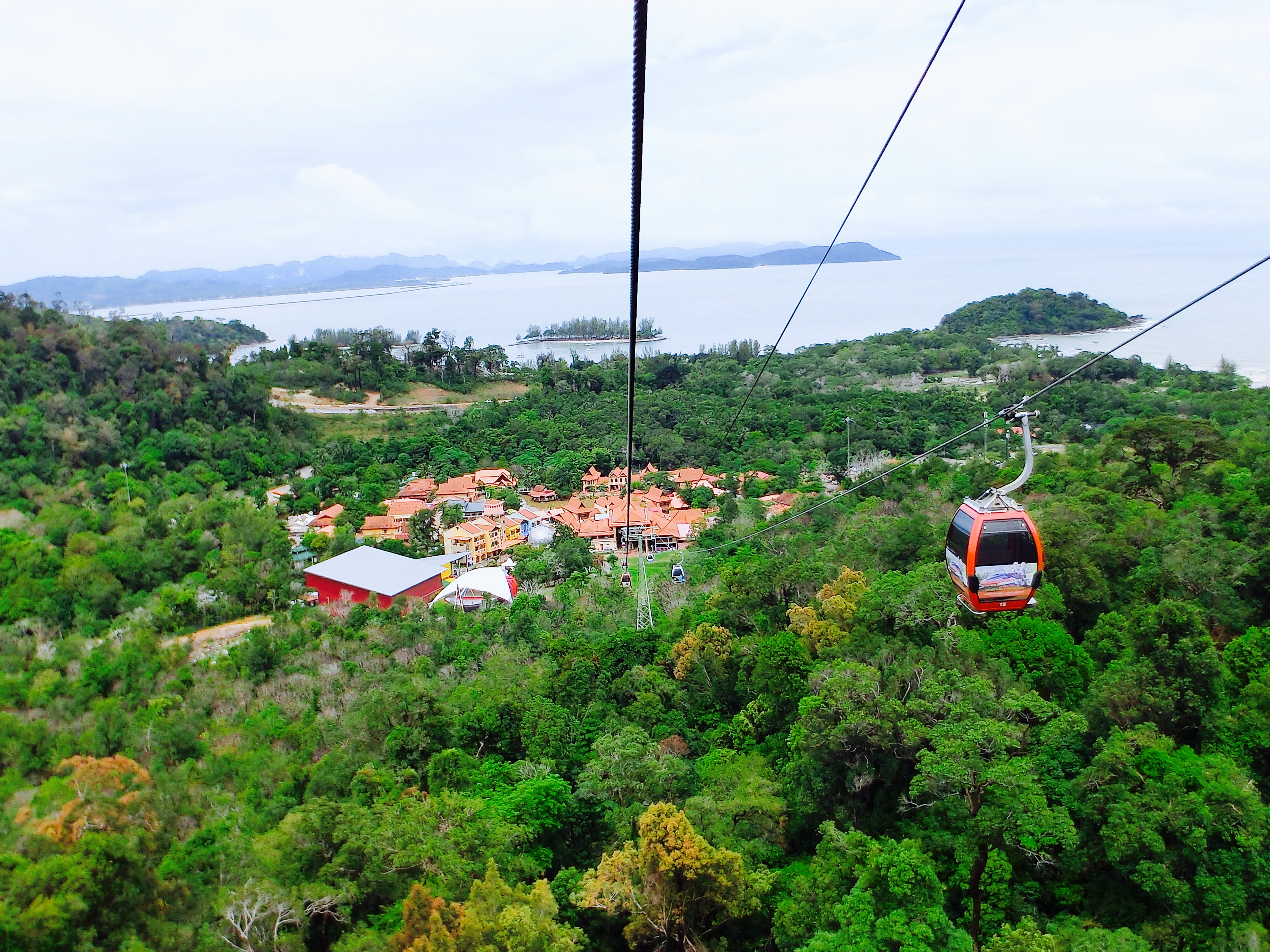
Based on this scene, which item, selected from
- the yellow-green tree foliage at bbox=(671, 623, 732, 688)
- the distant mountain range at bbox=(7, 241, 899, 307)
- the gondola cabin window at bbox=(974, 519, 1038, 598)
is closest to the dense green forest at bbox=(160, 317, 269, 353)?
the distant mountain range at bbox=(7, 241, 899, 307)

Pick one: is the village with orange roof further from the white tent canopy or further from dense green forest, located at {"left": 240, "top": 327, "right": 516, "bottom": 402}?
dense green forest, located at {"left": 240, "top": 327, "right": 516, "bottom": 402}

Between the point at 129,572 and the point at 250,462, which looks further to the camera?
the point at 250,462

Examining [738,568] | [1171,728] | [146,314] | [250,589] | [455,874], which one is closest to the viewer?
[455,874]

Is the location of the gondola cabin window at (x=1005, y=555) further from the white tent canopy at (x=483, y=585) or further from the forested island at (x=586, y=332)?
the forested island at (x=586, y=332)

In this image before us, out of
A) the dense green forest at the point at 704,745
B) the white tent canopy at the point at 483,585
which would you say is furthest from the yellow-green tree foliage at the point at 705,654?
the white tent canopy at the point at 483,585

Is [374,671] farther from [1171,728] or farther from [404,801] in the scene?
[1171,728]

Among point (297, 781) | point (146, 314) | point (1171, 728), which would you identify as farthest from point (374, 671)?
point (146, 314)
